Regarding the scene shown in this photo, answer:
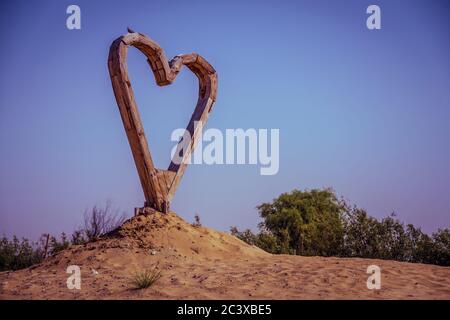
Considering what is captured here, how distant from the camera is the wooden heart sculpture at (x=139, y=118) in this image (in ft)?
26.9

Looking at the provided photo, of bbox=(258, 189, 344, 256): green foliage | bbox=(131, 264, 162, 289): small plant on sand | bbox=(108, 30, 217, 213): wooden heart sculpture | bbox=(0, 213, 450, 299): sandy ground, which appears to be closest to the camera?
bbox=(0, 213, 450, 299): sandy ground

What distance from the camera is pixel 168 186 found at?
880cm

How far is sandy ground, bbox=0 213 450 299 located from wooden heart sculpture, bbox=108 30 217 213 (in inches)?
21.9

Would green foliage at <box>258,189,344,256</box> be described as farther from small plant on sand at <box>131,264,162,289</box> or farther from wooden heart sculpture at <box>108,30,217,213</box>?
small plant on sand at <box>131,264,162,289</box>

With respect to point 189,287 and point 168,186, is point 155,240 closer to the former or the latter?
point 168,186

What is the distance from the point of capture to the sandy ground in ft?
18.0

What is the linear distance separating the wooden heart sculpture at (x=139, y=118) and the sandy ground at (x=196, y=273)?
0.56 meters

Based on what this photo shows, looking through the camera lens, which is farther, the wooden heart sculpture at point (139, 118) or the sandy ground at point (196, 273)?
the wooden heart sculpture at point (139, 118)

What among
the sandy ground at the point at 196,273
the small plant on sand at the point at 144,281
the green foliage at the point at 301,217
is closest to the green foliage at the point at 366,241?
the green foliage at the point at 301,217

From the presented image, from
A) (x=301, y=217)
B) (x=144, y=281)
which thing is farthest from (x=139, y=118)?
→ (x=301, y=217)

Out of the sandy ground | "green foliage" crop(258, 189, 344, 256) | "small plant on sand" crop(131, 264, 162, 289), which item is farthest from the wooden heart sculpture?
"green foliage" crop(258, 189, 344, 256)

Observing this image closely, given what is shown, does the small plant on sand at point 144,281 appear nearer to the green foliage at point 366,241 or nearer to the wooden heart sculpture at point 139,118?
the wooden heart sculpture at point 139,118

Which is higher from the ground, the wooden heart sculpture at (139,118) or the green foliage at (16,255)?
the wooden heart sculpture at (139,118)
